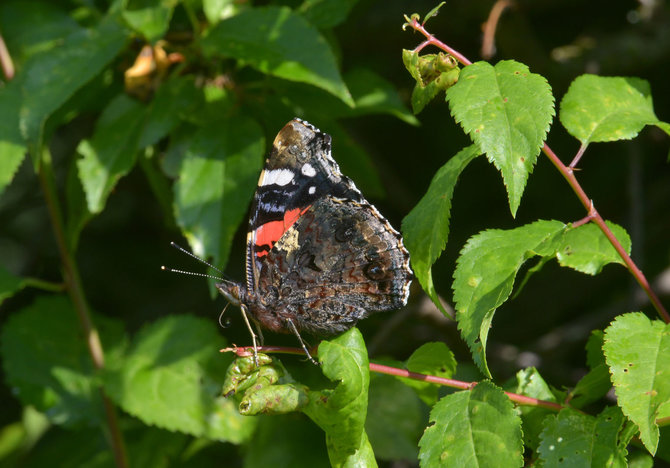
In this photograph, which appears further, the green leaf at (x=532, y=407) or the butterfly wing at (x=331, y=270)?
the butterfly wing at (x=331, y=270)

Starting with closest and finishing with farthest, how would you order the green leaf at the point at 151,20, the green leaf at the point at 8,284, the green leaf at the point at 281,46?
the green leaf at the point at 281,46 < the green leaf at the point at 151,20 < the green leaf at the point at 8,284

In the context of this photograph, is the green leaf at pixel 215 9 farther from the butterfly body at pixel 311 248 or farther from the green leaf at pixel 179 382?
the green leaf at pixel 179 382

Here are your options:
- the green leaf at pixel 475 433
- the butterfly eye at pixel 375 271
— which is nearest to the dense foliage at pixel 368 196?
the green leaf at pixel 475 433

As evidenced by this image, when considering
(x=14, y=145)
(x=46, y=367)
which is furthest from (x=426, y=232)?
(x=46, y=367)

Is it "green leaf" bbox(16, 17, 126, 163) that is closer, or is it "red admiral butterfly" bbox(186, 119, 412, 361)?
"red admiral butterfly" bbox(186, 119, 412, 361)

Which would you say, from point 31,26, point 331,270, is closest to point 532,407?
point 331,270

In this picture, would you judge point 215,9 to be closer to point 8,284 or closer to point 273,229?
point 273,229

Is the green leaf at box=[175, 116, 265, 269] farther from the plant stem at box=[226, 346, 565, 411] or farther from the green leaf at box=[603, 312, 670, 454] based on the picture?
the green leaf at box=[603, 312, 670, 454]

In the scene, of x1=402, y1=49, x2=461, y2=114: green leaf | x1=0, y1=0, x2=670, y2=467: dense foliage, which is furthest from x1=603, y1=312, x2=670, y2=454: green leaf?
x1=402, y1=49, x2=461, y2=114: green leaf
